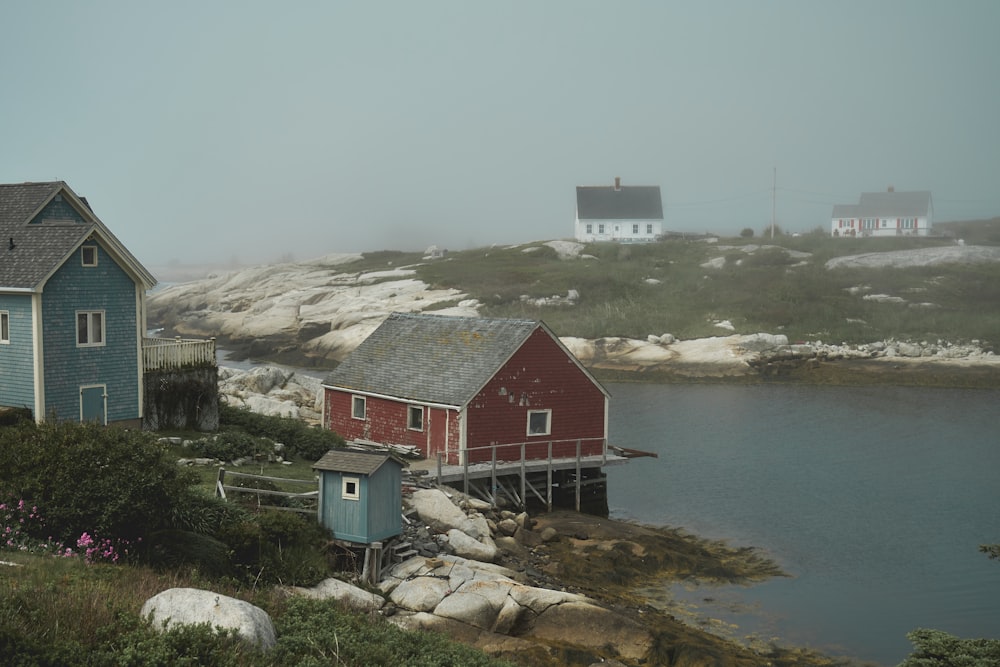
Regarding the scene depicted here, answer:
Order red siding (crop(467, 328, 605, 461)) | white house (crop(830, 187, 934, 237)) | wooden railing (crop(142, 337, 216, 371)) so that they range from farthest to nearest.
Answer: white house (crop(830, 187, 934, 237)), red siding (crop(467, 328, 605, 461)), wooden railing (crop(142, 337, 216, 371))

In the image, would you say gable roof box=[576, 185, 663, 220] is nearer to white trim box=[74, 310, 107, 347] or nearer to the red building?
the red building

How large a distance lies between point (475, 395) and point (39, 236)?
50.8 feet

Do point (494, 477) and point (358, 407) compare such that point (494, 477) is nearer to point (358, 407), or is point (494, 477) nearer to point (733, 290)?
point (358, 407)

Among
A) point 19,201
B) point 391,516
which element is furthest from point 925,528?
point 19,201

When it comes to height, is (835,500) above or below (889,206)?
below

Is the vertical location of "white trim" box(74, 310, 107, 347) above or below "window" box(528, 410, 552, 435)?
above

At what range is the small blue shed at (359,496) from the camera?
24.6 meters

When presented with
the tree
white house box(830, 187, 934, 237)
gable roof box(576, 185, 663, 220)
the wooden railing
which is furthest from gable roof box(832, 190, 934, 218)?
the tree

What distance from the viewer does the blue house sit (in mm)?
30469

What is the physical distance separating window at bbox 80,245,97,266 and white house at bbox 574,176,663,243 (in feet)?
336

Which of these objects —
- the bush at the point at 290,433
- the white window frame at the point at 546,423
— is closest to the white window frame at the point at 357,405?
the bush at the point at 290,433

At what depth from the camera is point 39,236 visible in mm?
31953

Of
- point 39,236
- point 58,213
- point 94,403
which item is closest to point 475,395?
point 94,403

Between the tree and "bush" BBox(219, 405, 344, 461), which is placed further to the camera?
"bush" BBox(219, 405, 344, 461)
